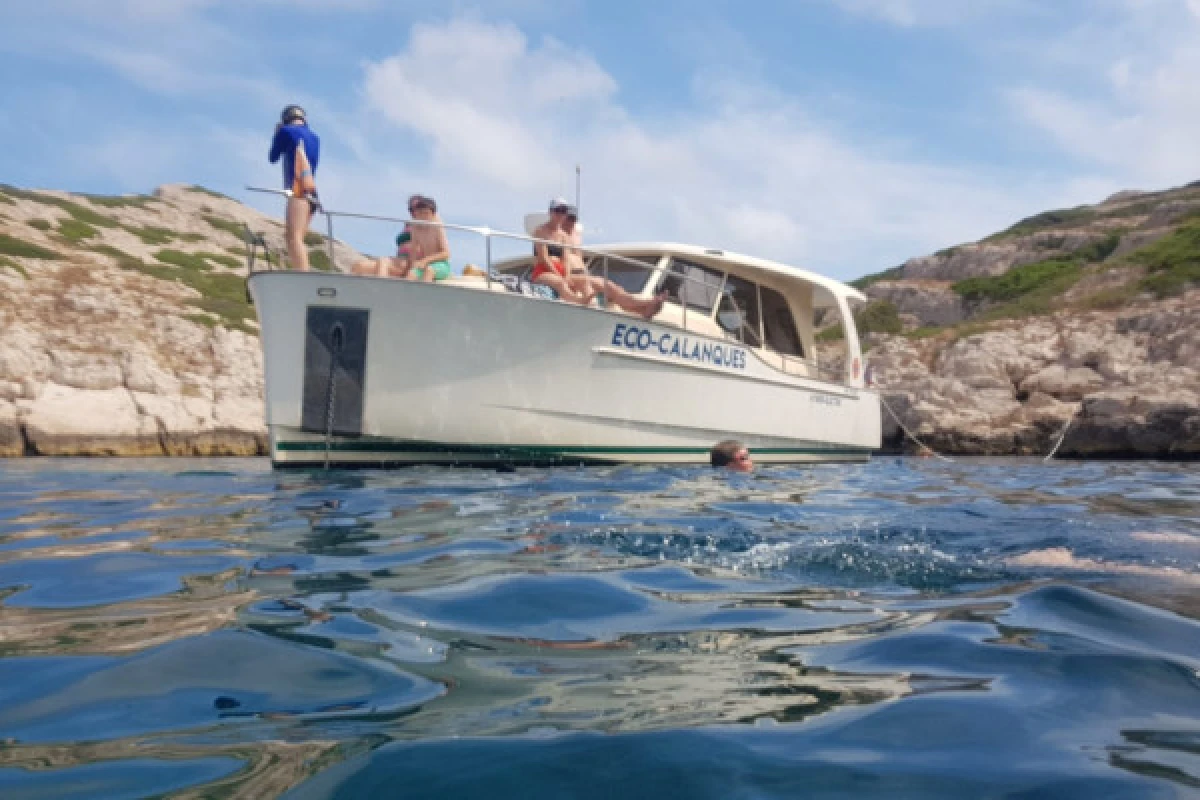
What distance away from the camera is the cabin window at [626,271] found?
9539 millimetres

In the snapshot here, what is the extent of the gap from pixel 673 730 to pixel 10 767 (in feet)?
3.52

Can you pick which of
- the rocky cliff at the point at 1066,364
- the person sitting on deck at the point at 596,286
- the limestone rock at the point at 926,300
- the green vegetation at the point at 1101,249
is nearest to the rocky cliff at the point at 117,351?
the person sitting on deck at the point at 596,286

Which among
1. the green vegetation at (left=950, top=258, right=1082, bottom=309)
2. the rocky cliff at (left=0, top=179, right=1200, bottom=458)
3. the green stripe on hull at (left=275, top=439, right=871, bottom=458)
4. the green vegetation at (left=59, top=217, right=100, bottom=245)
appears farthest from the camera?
the green vegetation at (left=950, top=258, right=1082, bottom=309)

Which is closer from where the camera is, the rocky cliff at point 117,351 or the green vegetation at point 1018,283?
the rocky cliff at point 117,351

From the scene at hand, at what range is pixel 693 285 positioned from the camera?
9.83m

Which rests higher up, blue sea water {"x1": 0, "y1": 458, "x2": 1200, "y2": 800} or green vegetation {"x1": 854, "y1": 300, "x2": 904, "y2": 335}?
green vegetation {"x1": 854, "y1": 300, "x2": 904, "y2": 335}

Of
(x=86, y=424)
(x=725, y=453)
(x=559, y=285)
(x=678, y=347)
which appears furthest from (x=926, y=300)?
(x=559, y=285)

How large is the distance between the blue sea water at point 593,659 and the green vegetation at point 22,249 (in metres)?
24.4

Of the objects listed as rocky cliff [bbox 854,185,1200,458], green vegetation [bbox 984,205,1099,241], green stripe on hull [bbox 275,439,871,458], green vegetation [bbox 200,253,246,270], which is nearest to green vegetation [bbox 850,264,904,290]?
green vegetation [bbox 984,205,1099,241]

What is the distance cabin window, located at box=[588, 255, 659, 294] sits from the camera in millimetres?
9539

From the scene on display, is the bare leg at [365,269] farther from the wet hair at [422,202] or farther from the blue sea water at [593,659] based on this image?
the blue sea water at [593,659]

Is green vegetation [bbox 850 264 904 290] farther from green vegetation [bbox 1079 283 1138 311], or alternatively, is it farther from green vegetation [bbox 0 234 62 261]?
green vegetation [bbox 0 234 62 261]

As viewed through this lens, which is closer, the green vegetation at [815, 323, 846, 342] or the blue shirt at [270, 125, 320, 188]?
the blue shirt at [270, 125, 320, 188]

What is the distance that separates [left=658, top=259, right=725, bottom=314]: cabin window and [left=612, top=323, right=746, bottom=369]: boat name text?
1.91ft
